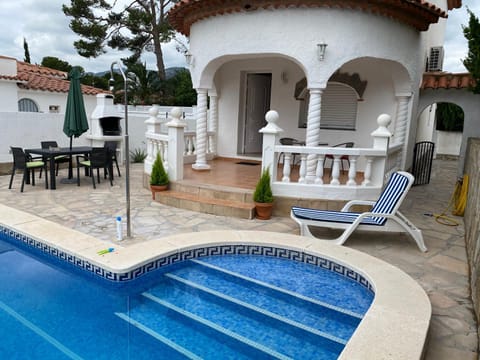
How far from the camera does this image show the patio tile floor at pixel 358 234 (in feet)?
13.4

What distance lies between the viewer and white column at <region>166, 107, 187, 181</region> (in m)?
8.77

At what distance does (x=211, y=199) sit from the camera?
8.33 meters

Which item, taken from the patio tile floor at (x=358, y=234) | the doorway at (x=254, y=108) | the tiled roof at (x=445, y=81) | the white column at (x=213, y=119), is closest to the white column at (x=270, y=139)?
the patio tile floor at (x=358, y=234)

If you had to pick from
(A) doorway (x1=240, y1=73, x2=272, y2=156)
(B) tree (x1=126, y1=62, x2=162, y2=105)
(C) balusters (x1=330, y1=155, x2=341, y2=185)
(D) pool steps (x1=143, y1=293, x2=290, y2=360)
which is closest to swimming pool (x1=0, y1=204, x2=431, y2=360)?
(D) pool steps (x1=143, y1=293, x2=290, y2=360)

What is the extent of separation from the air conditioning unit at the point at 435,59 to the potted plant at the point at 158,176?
1053 cm

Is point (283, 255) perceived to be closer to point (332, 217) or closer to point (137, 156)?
point (332, 217)

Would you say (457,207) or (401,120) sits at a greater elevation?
(401,120)

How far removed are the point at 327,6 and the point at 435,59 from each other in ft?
24.3

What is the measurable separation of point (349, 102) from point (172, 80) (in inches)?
794

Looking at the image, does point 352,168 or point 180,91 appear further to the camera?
point 180,91

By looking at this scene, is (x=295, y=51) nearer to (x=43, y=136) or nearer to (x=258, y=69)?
(x=258, y=69)

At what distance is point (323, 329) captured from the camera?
4152 millimetres

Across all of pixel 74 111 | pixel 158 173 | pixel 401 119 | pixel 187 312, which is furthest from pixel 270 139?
pixel 74 111

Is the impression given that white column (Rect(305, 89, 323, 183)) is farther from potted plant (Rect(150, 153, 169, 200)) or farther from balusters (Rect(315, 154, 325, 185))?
potted plant (Rect(150, 153, 169, 200))
